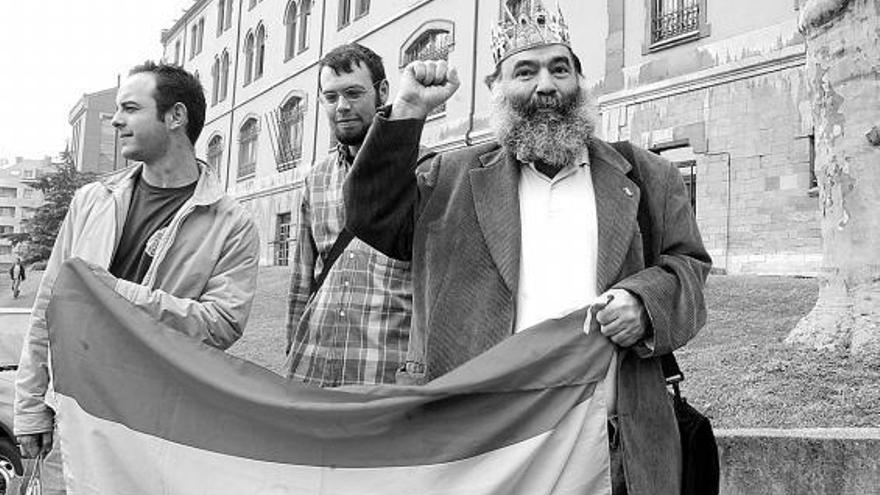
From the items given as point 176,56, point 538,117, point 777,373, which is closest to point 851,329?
point 777,373

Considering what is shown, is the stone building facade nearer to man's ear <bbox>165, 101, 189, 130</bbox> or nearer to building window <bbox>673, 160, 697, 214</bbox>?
building window <bbox>673, 160, 697, 214</bbox>

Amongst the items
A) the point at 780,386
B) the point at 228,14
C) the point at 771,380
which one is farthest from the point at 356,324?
the point at 228,14

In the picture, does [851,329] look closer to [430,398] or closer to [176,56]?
[430,398]

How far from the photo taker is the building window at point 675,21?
14.9m

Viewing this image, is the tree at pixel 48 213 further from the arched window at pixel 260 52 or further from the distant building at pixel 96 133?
the distant building at pixel 96 133

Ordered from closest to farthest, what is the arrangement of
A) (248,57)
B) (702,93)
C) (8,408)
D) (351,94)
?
(351,94)
(8,408)
(702,93)
(248,57)

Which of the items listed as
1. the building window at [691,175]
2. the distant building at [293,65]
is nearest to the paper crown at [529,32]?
the building window at [691,175]

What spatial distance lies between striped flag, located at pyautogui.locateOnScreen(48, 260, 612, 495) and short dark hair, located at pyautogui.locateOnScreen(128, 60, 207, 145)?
0.95 meters

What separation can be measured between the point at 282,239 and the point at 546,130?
29180mm

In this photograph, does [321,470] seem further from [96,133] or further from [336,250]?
[96,133]

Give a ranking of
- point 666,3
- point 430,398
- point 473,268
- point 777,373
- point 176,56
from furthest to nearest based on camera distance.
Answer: point 176,56 < point 666,3 < point 777,373 < point 473,268 < point 430,398

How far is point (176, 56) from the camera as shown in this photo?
45875 mm

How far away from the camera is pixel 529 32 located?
108 inches

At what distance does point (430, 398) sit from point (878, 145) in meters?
→ 4.45
